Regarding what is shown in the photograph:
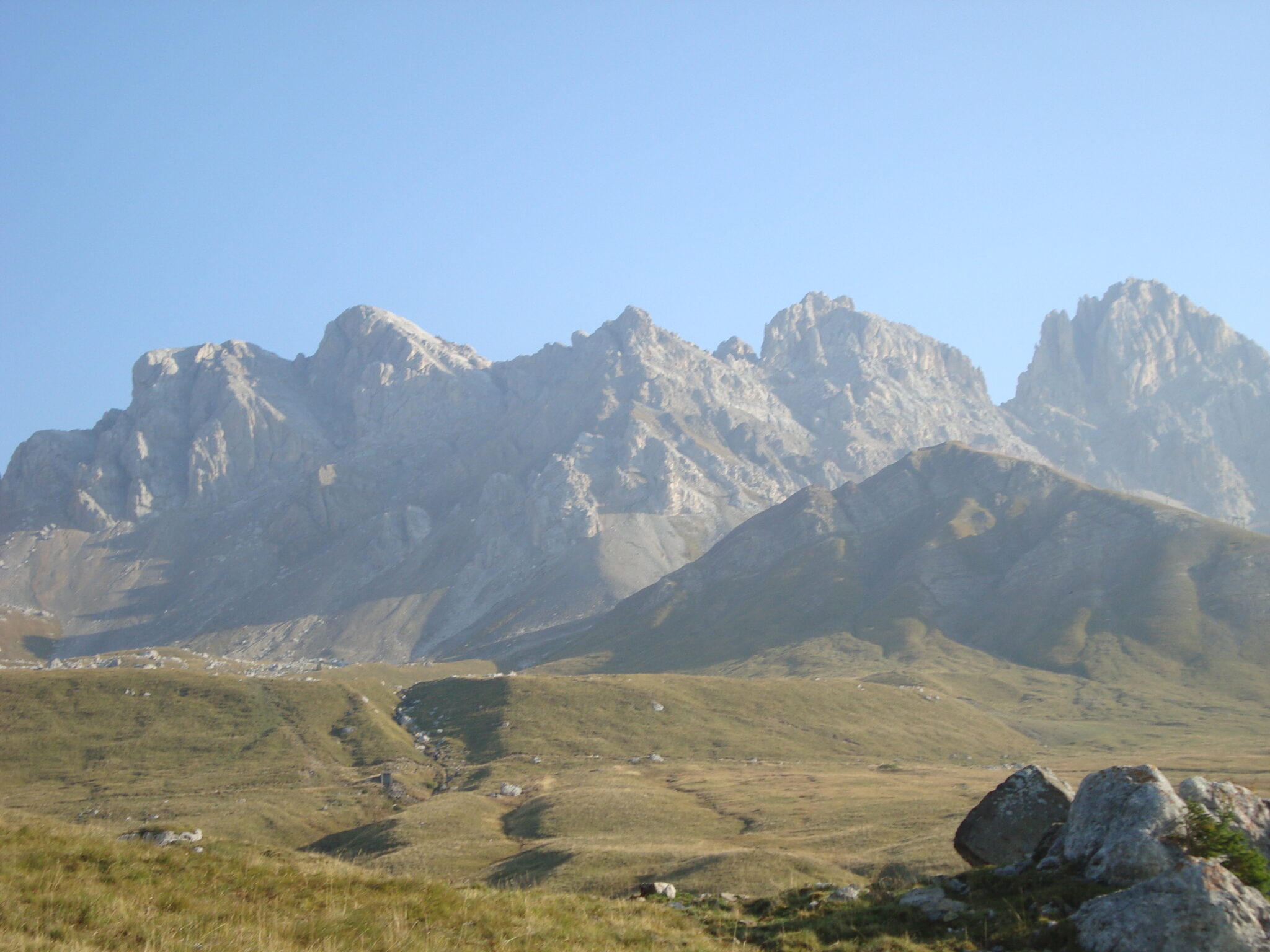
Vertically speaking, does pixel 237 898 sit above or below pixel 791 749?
above

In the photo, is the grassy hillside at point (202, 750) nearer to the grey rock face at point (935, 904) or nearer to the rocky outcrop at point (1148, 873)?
the grey rock face at point (935, 904)

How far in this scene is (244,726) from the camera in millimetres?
141375

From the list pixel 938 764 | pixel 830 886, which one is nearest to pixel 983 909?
pixel 830 886

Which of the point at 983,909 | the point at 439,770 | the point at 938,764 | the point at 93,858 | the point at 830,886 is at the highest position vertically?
the point at 93,858

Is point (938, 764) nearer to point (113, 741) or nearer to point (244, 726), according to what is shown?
point (244, 726)

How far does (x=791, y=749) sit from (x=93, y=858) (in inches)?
5678

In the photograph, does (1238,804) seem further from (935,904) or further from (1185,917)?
(935,904)

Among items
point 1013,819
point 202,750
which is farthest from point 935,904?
point 202,750

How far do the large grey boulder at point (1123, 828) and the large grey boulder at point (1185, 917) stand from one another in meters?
2.97

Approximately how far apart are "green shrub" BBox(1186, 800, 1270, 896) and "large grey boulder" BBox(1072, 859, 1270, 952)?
2.02 m

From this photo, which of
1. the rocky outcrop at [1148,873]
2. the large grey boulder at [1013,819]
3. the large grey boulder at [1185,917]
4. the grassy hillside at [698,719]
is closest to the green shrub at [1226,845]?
the rocky outcrop at [1148,873]

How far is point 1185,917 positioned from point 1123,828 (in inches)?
222

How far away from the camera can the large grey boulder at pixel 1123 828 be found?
21016mm

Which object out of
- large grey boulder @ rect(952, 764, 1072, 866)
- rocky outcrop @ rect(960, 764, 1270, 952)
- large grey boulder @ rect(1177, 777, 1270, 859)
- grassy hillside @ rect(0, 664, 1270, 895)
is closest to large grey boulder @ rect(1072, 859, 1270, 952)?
rocky outcrop @ rect(960, 764, 1270, 952)
